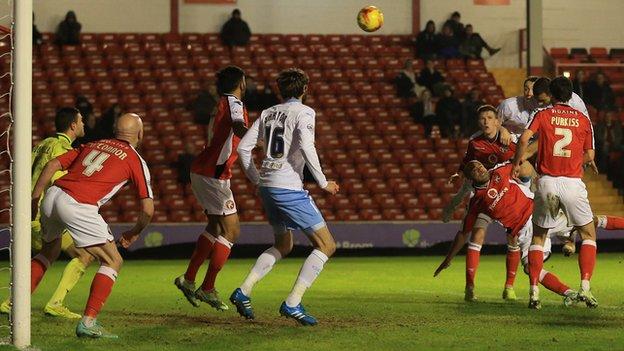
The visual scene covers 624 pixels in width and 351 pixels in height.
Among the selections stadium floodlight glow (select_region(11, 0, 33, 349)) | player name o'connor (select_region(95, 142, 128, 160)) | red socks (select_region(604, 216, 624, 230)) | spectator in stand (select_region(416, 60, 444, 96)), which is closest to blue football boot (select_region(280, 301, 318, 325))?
player name o'connor (select_region(95, 142, 128, 160))

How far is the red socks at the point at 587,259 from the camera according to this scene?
1020 centimetres

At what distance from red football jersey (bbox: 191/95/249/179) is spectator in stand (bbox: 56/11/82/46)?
584 inches

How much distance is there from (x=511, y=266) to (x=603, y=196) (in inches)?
444

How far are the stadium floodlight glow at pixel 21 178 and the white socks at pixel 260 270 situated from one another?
1961mm

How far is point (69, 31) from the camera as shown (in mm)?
24250

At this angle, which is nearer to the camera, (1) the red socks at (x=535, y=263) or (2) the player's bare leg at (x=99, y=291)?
(2) the player's bare leg at (x=99, y=291)

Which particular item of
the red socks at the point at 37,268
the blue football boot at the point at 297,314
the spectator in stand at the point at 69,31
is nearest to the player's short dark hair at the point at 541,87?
the blue football boot at the point at 297,314

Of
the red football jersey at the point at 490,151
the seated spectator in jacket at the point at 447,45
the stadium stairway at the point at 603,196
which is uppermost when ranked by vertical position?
the seated spectator in jacket at the point at 447,45

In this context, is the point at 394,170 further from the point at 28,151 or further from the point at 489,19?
the point at 28,151

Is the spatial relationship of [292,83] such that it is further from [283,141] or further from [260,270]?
[260,270]

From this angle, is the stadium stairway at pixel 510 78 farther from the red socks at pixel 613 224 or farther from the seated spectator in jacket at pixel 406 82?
the red socks at pixel 613 224

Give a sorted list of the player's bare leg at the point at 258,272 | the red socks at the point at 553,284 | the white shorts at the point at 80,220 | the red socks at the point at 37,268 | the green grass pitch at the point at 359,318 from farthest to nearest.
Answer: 1. the red socks at the point at 553,284
2. the red socks at the point at 37,268
3. the player's bare leg at the point at 258,272
4. the white shorts at the point at 80,220
5. the green grass pitch at the point at 359,318

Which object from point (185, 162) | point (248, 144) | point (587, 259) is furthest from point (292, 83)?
point (185, 162)

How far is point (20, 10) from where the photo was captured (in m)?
7.56
